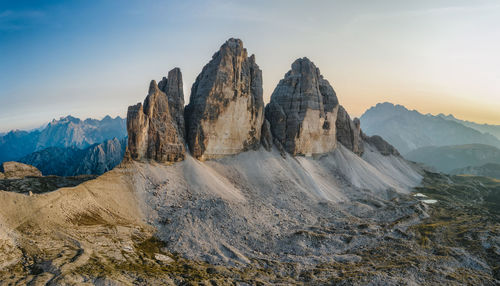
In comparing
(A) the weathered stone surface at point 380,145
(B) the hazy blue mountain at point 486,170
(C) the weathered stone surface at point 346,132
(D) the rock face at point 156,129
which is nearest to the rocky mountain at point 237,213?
(D) the rock face at point 156,129

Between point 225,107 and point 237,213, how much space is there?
77.4ft

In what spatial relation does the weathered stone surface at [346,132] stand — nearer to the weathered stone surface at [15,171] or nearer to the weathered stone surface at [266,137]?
the weathered stone surface at [266,137]

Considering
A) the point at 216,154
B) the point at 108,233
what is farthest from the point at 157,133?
the point at 108,233

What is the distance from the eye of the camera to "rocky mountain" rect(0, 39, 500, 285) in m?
22.8

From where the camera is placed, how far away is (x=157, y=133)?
42.5 m

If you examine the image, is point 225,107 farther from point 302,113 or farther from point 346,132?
point 346,132

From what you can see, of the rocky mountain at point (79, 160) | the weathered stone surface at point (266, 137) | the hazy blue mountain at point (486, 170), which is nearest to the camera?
the weathered stone surface at point (266, 137)

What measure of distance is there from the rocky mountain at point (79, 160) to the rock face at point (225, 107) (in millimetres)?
91216

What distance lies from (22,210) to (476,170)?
208954mm

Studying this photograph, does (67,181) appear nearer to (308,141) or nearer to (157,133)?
(157,133)

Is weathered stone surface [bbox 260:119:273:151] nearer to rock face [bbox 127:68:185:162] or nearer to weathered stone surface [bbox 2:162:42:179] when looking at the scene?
rock face [bbox 127:68:185:162]

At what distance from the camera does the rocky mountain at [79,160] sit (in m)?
120

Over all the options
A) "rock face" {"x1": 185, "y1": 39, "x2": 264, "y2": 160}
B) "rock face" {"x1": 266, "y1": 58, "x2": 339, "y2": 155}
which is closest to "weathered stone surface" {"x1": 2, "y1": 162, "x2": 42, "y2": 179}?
"rock face" {"x1": 185, "y1": 39, "x2": 264, "y2": 160}

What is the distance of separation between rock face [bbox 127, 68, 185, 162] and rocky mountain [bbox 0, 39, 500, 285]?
0.71 ft
